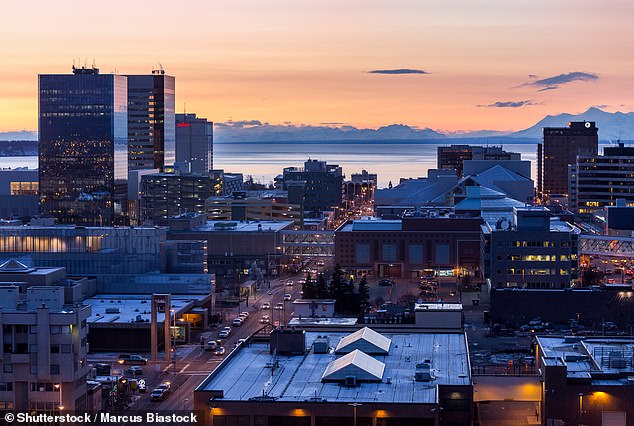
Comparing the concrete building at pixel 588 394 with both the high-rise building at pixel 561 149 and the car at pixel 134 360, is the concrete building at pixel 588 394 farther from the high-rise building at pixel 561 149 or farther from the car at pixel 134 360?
the high-rise building at pixel 561 149

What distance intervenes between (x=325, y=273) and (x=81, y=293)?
1675cm

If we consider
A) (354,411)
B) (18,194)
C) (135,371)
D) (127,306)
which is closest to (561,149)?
(18,194)

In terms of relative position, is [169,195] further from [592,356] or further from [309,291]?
[592,356]

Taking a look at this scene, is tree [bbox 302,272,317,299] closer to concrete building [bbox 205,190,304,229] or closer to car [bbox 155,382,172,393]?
car [bbox 155,382,172,393]

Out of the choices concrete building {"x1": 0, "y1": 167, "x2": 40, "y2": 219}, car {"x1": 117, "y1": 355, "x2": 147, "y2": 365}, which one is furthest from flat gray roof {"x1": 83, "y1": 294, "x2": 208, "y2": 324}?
concrete building {"x1": 0, "y1": 167, "x2": 40, "y2": 219}

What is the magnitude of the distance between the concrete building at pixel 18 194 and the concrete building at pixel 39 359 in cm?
6064

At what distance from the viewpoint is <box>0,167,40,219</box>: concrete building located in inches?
3346

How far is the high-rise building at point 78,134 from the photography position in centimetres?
8353

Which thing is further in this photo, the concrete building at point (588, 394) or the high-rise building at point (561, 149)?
the high-rise building at point (561, 149)

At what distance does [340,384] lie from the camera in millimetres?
23062

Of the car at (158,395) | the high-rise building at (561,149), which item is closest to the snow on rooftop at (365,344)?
the car at (158,395)

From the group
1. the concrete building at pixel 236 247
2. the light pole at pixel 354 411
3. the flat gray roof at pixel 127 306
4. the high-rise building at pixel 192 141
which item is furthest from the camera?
the high-rise building at pixel 192 141

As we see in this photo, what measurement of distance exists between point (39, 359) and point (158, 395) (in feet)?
21.8

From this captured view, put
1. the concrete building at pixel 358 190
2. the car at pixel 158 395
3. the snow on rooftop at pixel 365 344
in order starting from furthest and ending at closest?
1. the concrete building at pixel 358 190
2. the car at pixel 158 395
3. the snow on rooftop at pixel 365 344
